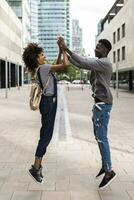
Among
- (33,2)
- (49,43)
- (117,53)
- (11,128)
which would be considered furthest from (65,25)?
(11,128)

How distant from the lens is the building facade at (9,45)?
70312mm

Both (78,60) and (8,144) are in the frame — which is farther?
(8,144)

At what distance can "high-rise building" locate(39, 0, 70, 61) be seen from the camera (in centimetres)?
13200

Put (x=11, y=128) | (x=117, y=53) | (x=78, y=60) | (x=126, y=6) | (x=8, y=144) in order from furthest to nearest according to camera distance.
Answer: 1. (x=117, y=53)
2. (x=126, y=6)
3. (x=11, y=128)
4. (x=8, y=144)
5. (x=78, y=60)

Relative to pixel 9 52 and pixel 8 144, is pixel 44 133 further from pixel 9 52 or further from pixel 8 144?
pixel 9 52

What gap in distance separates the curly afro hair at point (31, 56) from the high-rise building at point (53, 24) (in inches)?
4682

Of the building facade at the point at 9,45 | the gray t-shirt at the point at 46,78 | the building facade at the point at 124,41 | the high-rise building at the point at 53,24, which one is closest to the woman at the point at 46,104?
the gray t-shirt at the point at 46,78

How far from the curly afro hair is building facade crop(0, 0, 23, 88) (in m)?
53.4

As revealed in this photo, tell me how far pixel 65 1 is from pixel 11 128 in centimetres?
12940

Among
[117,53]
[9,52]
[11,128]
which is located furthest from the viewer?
[9,52]

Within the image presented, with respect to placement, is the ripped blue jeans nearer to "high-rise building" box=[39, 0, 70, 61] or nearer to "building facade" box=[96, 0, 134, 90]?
"building facade" box=[96, 0, 134, 90]

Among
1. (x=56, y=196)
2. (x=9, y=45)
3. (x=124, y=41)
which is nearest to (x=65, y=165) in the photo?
(x=56, y=196)

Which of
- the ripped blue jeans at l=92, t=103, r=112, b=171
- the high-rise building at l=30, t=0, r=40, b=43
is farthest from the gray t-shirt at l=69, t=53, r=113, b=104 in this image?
the high-rise building at l=30, t=0, r=40, b=43

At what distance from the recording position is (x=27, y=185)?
694 cm
